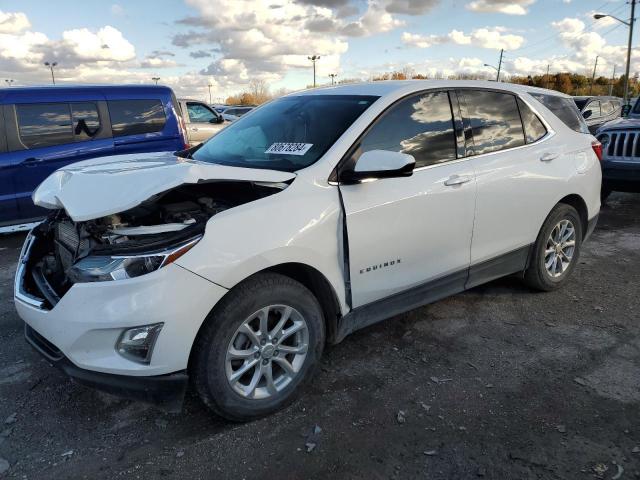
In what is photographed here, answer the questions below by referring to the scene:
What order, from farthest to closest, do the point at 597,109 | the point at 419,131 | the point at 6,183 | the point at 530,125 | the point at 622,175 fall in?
the point at 597,109 < the point at 622,175 < the point at 6,183 < the point at 530,125 < the point at 419,131

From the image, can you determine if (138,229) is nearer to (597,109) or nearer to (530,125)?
(530,125)

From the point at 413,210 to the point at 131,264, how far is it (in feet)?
5.49

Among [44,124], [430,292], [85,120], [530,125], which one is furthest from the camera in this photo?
[85,120]

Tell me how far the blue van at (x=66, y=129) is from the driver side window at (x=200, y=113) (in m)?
4.02

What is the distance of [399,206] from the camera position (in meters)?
3.02

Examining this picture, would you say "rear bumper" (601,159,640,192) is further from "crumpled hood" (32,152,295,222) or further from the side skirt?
"crumpled hood" (32,152,295,222)

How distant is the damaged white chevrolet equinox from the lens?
231cm

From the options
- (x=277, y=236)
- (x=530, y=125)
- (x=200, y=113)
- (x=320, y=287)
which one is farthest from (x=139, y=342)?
(x=200, y=113)

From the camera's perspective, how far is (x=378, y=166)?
275 centimetres

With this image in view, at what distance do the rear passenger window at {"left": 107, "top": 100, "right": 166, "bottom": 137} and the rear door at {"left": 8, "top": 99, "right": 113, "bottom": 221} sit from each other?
0.45ft

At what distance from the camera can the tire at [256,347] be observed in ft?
7.95

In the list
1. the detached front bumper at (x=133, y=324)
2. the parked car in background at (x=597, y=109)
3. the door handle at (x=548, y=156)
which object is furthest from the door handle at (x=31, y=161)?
the parked car in background at (x=597, y=109)

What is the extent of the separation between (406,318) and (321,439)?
1.59 m

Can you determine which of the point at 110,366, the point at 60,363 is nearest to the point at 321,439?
the point at 110,366
